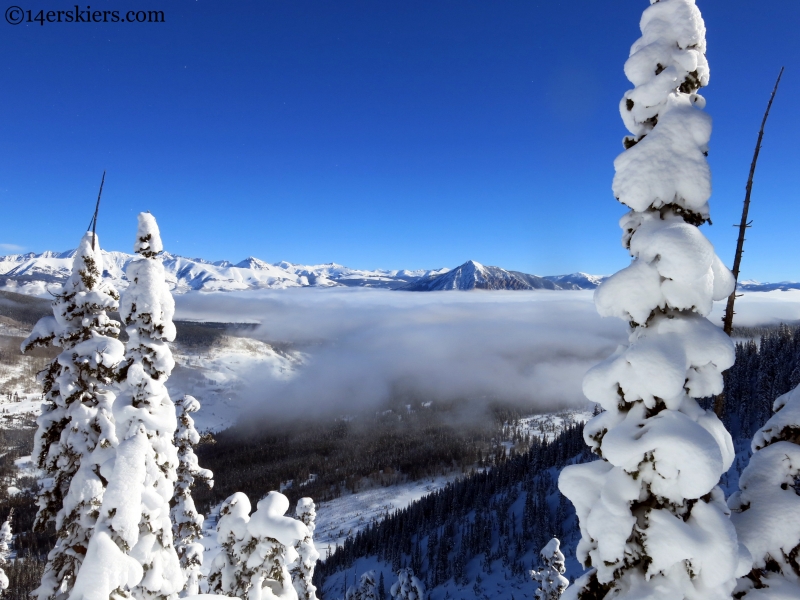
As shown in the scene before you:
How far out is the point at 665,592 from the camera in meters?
5.82

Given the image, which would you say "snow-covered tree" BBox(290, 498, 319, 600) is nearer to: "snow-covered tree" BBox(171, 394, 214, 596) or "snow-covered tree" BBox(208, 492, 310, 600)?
"snow-covered tree" BBox(171, 394, 214, 596)

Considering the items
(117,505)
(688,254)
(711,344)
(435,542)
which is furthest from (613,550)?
(435,542)

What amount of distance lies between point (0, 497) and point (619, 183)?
755ft

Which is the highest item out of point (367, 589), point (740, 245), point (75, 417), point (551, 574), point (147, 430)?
point (740, 245)

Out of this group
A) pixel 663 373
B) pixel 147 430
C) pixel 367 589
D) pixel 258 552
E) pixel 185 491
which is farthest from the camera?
pixel 367 589

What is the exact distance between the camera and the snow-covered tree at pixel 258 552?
15.9m

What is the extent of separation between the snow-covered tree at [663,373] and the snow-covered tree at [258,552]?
12.2 metres

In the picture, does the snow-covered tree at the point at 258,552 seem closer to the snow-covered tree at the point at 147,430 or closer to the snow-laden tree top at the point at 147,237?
the snow-covered tree at the point at 147,430

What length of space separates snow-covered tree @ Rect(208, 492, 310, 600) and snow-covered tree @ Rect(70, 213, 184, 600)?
403 cm

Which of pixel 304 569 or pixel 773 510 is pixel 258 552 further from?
pixel 773 510

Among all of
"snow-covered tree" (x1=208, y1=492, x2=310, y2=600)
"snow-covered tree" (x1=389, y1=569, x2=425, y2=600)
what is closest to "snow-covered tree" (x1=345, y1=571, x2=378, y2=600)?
"snow-covered tree" (x1=389, y1=569, x2=425, y2=600)

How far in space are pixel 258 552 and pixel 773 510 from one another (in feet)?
51.7

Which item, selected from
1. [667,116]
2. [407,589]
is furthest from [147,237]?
[407,589]

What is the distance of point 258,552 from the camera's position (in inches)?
640
